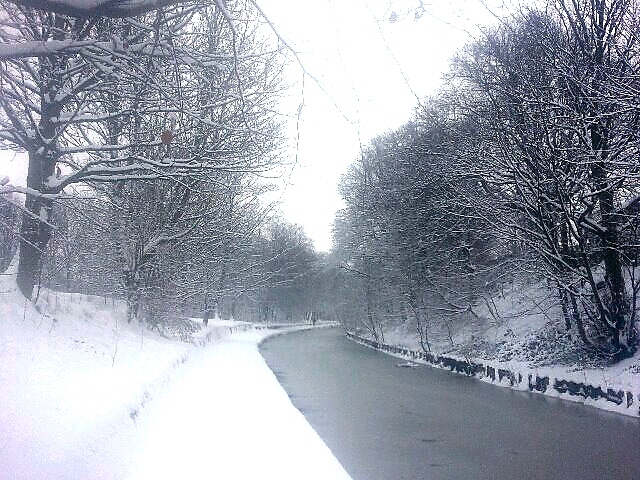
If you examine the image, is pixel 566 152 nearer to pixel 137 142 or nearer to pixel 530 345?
pixel 530 345

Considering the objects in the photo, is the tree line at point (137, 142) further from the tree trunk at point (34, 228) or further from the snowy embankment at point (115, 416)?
the snowy embankment at point (115, 416)

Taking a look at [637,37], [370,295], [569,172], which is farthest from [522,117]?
[370,295]

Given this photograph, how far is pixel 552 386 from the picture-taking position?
16.4m

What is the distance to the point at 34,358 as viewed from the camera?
6.55m

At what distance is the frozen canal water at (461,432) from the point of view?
801 centimetres

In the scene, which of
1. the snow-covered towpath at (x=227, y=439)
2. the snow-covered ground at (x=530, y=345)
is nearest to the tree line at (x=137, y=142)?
the snow-covered towpath at (x=227, y=439)

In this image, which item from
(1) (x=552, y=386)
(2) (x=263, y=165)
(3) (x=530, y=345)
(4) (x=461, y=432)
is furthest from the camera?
(3) (x=530, y=345)

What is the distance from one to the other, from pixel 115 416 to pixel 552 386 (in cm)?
1416

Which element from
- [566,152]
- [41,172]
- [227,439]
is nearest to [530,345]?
[566,152]

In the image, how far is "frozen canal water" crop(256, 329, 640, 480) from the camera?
26.3ft

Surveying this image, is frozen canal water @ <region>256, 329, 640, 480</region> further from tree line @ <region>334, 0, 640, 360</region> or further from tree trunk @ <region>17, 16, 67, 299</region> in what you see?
tree trunk @ <region>17, 16, 67, 299</region>

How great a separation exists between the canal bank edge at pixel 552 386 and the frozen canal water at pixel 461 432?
532mm

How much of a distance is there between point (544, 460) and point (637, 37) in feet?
35.7

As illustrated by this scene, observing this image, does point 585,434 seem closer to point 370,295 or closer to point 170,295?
point 170,295
